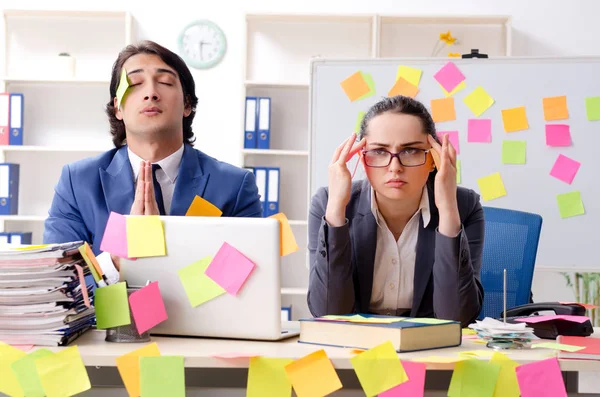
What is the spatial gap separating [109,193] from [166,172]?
0.56 feet

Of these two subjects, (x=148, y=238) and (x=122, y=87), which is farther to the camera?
(x=122, y=87)

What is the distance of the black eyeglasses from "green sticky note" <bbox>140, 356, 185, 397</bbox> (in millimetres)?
765

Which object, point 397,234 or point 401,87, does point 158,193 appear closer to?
point 397,234

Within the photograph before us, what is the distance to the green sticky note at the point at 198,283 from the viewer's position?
1.30 m

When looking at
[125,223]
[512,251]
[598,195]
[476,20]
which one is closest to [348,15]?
[476,20]

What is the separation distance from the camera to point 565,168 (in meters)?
3.21

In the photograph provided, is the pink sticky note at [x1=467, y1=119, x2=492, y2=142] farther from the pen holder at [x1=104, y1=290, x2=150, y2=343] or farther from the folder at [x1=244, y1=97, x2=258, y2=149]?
the pen holder at [x1=104, y1=290, x2=150, y2=343]

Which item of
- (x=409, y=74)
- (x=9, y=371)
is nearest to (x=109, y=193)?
(x=9, y=371)

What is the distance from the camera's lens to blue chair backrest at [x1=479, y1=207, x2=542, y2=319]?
2.19 meters

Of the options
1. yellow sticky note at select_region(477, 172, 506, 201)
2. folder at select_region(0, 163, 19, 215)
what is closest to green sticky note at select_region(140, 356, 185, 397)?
yellow sticky note at select_region(477, 172, 506, 201)

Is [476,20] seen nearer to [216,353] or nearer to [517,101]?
[517,101]

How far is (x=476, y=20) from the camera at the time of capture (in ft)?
13.2

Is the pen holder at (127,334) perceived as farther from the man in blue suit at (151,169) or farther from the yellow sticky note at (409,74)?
the yellow sticky note at (409,74)

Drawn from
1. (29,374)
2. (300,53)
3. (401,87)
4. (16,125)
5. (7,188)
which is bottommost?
(29,374)
